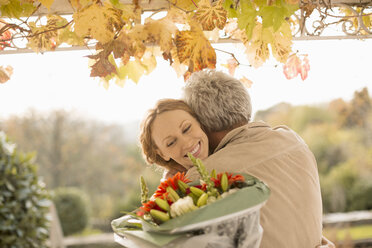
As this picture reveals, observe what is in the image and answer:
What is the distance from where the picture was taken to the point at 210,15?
58.8 inches

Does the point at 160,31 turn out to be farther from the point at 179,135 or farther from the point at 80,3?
the point at 179,135

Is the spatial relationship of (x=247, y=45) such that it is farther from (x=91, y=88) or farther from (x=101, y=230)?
(x=91, y=88)

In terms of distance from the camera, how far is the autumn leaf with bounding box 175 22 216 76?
4.94 ft

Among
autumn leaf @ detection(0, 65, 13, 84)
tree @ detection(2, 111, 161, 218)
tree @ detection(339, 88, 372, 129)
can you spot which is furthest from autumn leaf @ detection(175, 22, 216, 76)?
tree @ detection(339, 88, 372, 129)

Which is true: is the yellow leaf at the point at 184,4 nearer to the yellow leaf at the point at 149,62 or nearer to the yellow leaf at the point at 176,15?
the yellow leaf at the point at 176,15

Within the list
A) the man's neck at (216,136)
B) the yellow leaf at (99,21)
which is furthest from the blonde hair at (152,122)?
the yellow leaf at (99,21)

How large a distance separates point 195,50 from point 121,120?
10.7 meters

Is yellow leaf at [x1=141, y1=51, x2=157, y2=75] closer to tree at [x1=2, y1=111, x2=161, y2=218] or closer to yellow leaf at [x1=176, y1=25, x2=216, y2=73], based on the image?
yellow leaf at [x1=176, y1=25, x2=216, y2=73]

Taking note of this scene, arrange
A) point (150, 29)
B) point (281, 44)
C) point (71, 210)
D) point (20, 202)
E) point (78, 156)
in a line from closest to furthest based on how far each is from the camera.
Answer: point (150, 29), point (281, 44), point (20, 202), point (71, 210), point (78, 156)

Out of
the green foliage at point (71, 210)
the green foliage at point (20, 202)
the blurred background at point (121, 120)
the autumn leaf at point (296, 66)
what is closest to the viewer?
the autumn leaf at point (296, 66)

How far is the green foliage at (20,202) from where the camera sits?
4.04 m

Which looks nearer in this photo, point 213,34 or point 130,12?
point 130,12

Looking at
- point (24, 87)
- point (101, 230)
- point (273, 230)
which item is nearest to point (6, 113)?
point (24, 87)

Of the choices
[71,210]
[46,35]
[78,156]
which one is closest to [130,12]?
[46,35]
